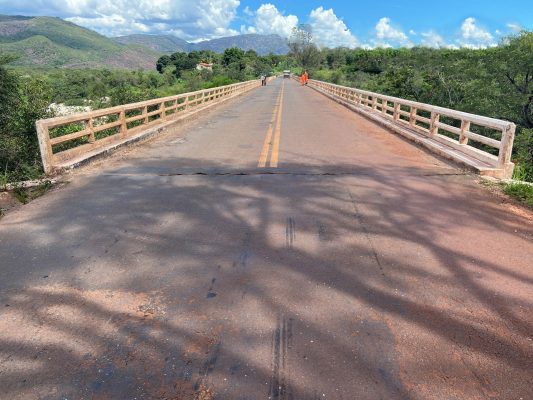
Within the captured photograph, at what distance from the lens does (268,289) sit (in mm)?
3699

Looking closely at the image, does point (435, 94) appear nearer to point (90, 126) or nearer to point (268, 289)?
point (90, 126)

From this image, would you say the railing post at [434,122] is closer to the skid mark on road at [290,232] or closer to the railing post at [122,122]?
the skid mark on road at [290,232]

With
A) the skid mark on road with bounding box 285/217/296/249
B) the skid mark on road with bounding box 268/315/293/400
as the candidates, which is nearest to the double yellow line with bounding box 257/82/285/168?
the skid mark on road with bounding box 285/217/296/249

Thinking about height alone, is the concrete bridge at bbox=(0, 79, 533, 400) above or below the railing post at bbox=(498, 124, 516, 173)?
below

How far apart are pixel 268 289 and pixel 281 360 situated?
3.16ft

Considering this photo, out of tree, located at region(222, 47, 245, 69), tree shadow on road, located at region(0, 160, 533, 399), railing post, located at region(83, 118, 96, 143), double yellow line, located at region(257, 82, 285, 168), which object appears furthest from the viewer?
tree, located at region(222, 47, 245, 69)

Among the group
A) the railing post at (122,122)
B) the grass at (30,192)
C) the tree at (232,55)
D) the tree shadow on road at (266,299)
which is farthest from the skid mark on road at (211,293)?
the tree at (232,55)

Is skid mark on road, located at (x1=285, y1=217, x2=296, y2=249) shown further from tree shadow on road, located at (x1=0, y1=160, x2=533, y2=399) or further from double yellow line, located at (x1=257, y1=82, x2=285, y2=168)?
double yellow line, located at (x1=257, y1=82, x2=285, y2=168)

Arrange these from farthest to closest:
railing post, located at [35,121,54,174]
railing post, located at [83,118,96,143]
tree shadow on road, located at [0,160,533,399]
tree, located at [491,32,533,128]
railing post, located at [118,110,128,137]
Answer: tree, located at [491,32,533,128] → railing post, located at [118,110,128,137] → railing post, located at [83,118,96,143] → railing post, located at [35,121,54,174] → tree shadow on road, located at [0,160,533,399]

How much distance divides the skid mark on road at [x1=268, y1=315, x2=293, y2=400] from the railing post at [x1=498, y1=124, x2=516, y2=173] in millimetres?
5958

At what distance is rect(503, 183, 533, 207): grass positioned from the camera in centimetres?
629

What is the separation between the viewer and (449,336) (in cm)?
306

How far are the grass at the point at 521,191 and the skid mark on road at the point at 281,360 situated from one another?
4859mm

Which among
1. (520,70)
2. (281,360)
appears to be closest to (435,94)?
(520,70)
